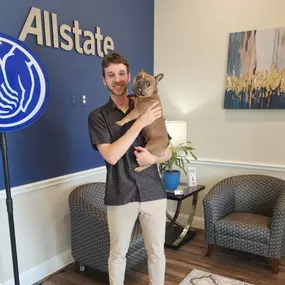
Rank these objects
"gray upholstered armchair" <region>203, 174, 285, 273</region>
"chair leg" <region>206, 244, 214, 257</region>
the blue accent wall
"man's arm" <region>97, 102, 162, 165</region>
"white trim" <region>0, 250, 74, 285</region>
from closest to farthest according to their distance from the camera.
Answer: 1. "man's arm" <region>97, 102, 162, 165</region>
2. the blue accent wall
3. "white trim" <region>0, 250, 74, 285</region>
4. "gray upholstered armchair" <region>203, 174, 285, 273</region>
5. "chair leg" <region>206, 244, 214, 257</region>

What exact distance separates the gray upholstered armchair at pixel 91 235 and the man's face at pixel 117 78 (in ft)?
3.32

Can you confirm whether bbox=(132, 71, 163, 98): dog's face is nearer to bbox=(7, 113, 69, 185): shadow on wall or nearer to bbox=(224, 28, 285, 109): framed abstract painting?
bbox=(7, 113, 69, 185): shadow on wall

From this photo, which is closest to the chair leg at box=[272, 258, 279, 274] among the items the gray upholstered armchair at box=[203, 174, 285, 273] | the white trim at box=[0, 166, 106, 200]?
the gray upholstered armchair at box=[203, 174, 285, 273]

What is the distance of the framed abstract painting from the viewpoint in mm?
2768

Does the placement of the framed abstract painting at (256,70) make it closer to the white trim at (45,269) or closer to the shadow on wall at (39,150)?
the shadow on wall at (39,150)

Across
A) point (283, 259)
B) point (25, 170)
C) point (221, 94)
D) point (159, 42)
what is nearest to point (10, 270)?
point (25, 170)

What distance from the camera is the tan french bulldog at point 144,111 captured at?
1545mm

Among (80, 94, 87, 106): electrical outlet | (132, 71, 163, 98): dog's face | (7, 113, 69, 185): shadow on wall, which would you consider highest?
(132, 71, 163, 98): dog's face

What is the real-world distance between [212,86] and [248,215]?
1.38m

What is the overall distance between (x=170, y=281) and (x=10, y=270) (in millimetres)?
1210

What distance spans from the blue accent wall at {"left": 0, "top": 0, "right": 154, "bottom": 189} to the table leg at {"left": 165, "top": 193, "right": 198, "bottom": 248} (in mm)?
947

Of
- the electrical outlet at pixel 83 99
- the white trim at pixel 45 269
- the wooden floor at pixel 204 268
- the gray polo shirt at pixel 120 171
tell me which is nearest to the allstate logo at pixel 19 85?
the gray polo shirt at pixel 120 171

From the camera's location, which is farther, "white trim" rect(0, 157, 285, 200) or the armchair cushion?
the armchair cushion

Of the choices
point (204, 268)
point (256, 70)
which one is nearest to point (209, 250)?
point (204, 268)
